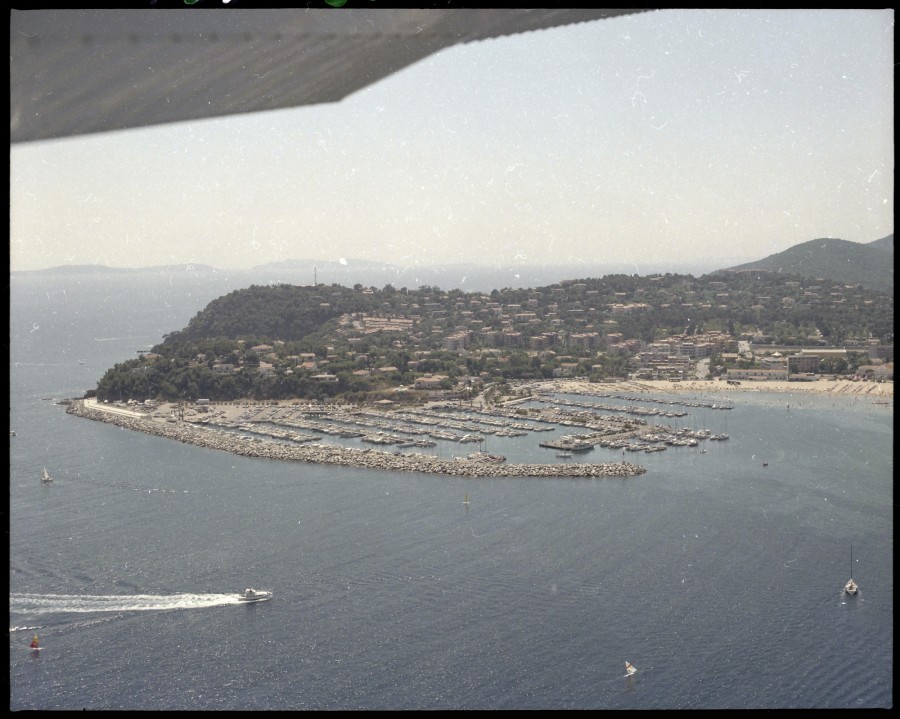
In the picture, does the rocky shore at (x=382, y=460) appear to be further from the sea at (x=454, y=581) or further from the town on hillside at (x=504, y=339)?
the town on hillside at (x=504, y=339)

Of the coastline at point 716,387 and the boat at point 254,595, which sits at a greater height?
the coastline at point 716,387

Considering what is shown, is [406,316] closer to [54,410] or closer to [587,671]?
[54,410]

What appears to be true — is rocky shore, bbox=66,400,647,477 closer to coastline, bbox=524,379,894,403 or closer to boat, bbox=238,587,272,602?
boat, bbox=238,587,272,602

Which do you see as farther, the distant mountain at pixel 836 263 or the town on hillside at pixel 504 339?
the distant mountain at pixel 836 263

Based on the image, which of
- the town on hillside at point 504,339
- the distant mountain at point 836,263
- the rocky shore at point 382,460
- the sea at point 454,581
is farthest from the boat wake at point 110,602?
the distant mountain at point 836,263

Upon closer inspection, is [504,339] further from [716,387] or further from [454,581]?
[454,581]

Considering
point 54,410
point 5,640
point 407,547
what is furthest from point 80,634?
point 54,410
